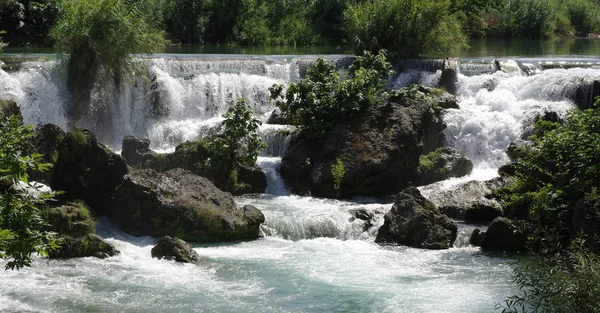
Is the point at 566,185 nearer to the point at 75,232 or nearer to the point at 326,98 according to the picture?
the point at 326,98

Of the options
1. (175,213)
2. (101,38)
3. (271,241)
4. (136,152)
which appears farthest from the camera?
(101,38)

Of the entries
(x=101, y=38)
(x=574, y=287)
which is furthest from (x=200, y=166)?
(x=574, y=287)

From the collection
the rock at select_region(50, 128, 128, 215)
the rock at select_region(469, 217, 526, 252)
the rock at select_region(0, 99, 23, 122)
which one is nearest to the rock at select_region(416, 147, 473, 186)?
the rock at select_region(469, 217, 526, 252)

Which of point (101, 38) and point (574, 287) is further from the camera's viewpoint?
point (101, 38)

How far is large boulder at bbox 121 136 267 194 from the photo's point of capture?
1998 cm

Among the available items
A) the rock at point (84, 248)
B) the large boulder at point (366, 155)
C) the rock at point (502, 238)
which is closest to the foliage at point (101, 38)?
the large boulder at point (366, 155)

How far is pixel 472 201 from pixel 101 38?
11105 mm

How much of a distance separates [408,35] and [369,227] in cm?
1148

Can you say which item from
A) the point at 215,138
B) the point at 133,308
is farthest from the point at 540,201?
the point at 215,138

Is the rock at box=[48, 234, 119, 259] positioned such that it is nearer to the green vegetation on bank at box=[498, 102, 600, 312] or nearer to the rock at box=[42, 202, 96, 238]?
the rock at box=[42, 202, 96, 238]

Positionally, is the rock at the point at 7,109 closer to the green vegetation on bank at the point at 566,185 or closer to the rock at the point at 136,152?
the rock at the point at 136,152

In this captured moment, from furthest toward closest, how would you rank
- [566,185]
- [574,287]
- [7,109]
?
[7,109] → [566,185] → [574,287]

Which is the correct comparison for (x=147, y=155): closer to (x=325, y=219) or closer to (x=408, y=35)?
(x=325, y=219)

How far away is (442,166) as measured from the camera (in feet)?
69.4
